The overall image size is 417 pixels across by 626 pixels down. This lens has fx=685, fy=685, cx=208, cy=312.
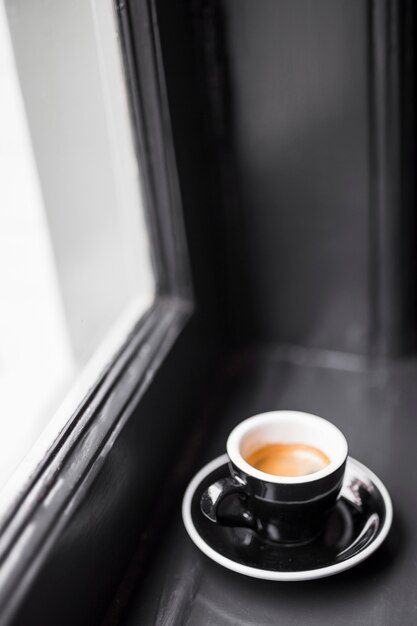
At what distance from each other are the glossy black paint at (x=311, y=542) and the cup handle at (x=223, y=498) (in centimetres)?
1

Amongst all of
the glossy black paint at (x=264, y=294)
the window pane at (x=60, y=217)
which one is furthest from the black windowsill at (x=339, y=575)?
the window pane at (x=60, y=217)

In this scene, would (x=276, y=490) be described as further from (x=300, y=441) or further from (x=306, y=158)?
(x=306, y=158)

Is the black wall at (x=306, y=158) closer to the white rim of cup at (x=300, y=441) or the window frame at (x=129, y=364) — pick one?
the window frame at (x=129, y=364)

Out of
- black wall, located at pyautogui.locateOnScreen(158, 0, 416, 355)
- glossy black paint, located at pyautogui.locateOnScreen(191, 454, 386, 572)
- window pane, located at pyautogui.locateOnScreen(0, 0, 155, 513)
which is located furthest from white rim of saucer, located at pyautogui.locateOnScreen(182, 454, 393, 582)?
black wall, located at pyautogui.locateOnScreen(158, 0, 416, 355)

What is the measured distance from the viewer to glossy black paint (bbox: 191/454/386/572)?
1.61ft

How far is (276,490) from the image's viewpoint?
47cm

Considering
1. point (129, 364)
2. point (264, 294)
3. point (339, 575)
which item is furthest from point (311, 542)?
point (264, 294)

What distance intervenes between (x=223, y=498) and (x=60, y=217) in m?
0.27

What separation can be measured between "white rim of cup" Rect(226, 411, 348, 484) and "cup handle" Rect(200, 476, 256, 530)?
0.02m

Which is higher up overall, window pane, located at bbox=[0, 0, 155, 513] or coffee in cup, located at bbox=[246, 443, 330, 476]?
window pane, located at bbox=[0, 0, 155, 513]

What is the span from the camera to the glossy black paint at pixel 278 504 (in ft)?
1.55

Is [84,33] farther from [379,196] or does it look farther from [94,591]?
[94,591]

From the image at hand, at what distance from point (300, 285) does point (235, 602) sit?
35 cm

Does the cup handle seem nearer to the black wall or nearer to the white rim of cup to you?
the white rim of cup
